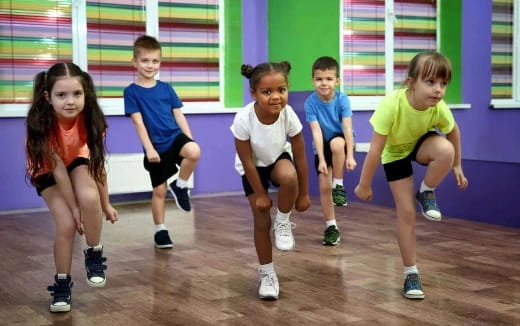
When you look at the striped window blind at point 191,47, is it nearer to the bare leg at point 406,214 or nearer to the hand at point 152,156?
the hand at point 152,156

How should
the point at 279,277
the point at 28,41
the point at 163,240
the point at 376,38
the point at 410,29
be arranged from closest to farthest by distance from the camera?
the point at 279,277, the point at 163,240, the point at 28,41, the point at 376,38, the point at 410,29

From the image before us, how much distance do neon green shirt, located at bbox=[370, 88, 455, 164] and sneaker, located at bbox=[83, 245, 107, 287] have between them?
124cm

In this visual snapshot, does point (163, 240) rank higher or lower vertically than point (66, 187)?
lower

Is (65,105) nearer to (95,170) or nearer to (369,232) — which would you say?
(95,170)

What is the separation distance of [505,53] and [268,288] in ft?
16.1

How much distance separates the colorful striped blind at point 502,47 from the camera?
6.98 meters

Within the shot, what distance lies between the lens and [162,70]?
258 inches

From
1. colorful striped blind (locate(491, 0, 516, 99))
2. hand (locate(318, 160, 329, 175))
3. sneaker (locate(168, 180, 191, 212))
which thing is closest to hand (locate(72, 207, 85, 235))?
sneaker (locate(168, 180, 191, 212))

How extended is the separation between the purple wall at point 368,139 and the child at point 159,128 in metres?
2.04

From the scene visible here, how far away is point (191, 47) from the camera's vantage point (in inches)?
262

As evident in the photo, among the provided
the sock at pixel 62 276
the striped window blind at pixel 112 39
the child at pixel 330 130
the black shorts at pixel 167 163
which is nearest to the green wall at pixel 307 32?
the striped window blind at pixel 112 39

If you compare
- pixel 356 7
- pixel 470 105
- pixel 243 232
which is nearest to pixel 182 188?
pixel 243 232

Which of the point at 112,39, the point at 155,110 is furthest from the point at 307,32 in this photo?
the point at 155,110

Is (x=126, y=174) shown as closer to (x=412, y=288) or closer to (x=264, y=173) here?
(x=264, y=173)
